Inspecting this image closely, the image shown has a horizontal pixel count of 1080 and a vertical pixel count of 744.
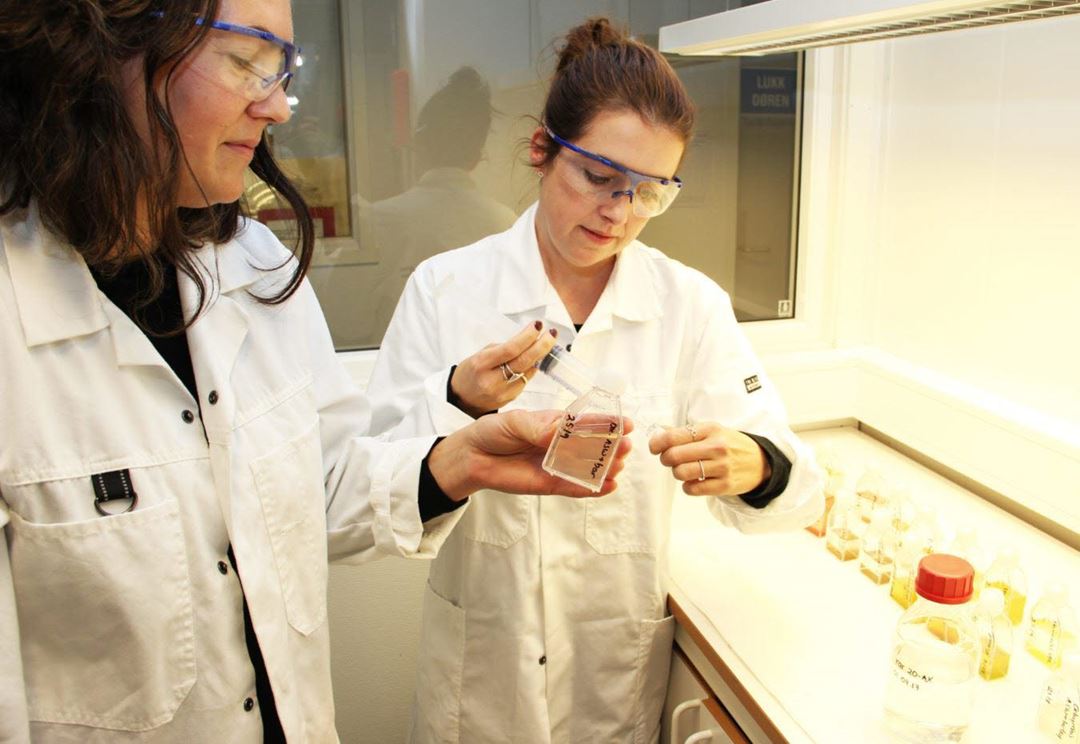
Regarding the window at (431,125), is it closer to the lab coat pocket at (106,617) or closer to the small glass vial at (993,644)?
the lab coat pocket at (106,617)

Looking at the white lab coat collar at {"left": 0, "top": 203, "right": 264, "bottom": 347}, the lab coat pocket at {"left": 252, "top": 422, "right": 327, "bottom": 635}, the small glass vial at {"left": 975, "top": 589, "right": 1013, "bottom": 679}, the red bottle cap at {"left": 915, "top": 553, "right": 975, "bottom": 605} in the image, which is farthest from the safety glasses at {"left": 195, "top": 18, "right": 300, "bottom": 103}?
the small glass vial at {"left": 975, "top": 589, "right": 1013, "bottom": 679}

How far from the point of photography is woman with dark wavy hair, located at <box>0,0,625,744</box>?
93 cm

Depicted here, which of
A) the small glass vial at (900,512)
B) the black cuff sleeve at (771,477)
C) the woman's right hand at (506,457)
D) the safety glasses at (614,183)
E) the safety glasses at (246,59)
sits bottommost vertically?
the small glass vial at (900,512)

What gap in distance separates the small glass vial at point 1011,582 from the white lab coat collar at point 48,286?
152 cm

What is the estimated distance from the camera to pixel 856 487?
78.4 inches

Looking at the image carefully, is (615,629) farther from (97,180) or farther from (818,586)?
(97,180)

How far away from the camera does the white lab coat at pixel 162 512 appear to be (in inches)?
38.0

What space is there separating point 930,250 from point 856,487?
29.3 inches

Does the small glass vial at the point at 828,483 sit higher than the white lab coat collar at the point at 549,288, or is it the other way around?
the white lab coat collar at the point at 549,288

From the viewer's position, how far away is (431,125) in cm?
222

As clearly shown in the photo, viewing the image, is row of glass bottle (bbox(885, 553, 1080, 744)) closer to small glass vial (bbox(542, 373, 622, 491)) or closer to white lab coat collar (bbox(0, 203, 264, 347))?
small glass vial (bbox(542, 373, 622, 491))

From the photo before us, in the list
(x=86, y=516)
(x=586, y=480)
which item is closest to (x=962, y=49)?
(x=586, y=480)

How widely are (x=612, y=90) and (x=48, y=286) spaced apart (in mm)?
936

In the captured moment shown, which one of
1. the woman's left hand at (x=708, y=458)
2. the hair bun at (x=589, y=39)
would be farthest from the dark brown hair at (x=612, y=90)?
the woman's left hand at (x=708, y=458)
